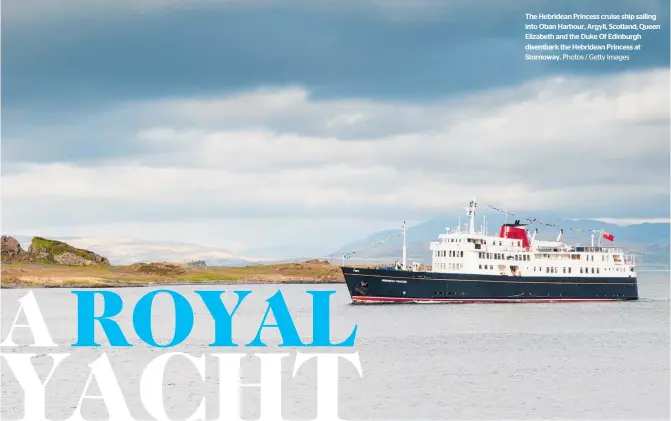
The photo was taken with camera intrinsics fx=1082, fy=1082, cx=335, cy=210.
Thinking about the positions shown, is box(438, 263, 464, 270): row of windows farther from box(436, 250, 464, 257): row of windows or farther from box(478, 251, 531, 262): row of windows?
box(478, 251, 531, 262): row of windows

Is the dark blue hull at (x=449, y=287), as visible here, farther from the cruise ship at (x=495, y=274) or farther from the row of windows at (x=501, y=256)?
the row of windows at (x=501, y=256)

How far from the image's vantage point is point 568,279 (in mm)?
112062

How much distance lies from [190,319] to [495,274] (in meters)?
42.6

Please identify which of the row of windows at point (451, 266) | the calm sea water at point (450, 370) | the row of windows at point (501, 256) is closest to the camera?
the calm sea water at point (450, 370)

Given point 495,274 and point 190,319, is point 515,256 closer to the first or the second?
point 495,274

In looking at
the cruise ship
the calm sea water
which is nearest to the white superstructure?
the cruise ship

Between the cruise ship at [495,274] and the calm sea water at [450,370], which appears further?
the cruise ship at [495,274]

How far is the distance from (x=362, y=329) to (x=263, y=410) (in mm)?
39066

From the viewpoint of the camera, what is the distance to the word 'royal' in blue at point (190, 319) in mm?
39781

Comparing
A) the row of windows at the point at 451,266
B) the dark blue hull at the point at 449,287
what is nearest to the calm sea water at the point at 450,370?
the dark blue hull at the point at 449,287

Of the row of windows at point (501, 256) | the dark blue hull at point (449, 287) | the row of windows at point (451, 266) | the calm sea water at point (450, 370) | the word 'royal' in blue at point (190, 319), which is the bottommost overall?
the calm sea water at point (450, 370)

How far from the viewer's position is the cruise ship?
104812 mm

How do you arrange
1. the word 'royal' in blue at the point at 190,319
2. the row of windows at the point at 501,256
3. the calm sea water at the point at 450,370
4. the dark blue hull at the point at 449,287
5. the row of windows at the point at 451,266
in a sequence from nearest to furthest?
1. the word 'royal' in blue at the point at 190,319
2. the calm sea water at the point at 450,370
3. the dark blue hull at the point at 449,287
4. the row of windows at the point at 451,266
5. the row of windows at the point at 501,256

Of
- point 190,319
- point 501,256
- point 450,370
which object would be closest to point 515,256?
point 501,256
